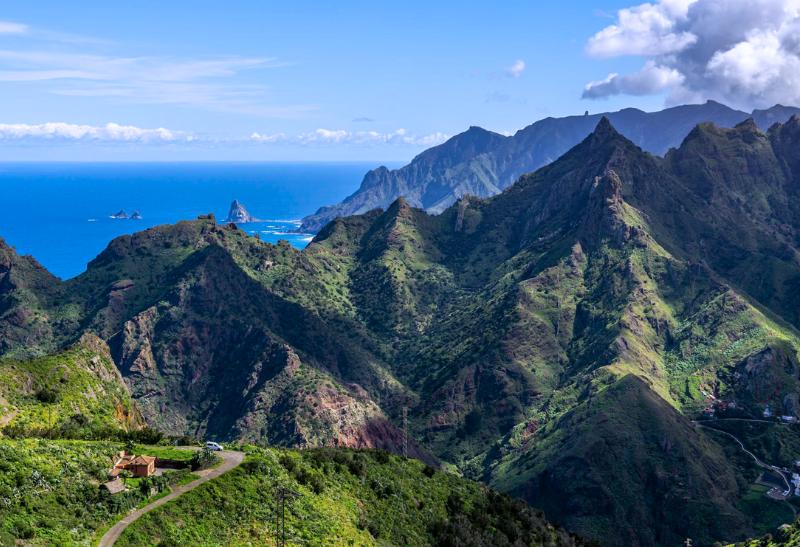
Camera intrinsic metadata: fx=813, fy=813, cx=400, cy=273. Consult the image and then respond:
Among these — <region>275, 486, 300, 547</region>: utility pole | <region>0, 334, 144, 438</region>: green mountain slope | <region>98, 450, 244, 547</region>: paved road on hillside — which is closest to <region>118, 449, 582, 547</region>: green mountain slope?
<region>275, 486, 300, 547</region>: utility pole

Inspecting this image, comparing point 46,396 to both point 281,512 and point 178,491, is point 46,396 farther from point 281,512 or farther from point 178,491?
point 281,512

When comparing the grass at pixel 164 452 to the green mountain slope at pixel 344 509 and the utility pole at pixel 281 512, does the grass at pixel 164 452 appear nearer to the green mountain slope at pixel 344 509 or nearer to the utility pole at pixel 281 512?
the green mountain slope at pixel 344 509

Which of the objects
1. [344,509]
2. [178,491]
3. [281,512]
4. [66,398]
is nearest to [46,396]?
[66,398]

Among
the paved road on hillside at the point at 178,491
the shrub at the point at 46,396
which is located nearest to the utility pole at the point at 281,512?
the paved road on hillside at the point at 178,491

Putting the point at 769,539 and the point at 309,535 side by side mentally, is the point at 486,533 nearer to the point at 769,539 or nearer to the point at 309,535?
the point at 309,535

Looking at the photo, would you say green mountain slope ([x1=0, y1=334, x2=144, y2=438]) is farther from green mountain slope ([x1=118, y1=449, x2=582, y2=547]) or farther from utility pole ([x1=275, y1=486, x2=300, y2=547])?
utility pole ([x1=275, y1=486, x2=300, y2=547])

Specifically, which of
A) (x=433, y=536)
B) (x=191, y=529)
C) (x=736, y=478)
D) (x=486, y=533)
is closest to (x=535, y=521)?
(x=486, y=533)
